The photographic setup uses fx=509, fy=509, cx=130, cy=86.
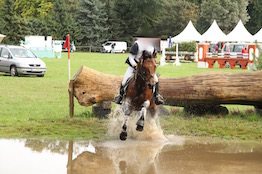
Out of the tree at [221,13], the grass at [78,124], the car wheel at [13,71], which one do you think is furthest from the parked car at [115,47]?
the grass at [78,124]

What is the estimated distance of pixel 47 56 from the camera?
5422cm

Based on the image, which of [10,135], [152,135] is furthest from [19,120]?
[152,135]

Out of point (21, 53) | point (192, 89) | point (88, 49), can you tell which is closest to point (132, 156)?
point (192, 89)

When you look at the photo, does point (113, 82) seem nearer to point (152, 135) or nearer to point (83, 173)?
point (152, 135)

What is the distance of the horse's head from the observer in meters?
9.56

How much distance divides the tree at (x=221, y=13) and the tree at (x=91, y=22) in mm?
17509

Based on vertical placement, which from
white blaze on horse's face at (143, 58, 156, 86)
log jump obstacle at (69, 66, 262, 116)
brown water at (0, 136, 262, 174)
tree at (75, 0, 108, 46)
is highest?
tree at (75, 0, 108, 46)

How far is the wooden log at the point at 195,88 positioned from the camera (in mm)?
12523

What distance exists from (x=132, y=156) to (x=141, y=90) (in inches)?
59.3

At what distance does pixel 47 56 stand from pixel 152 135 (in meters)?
44.3

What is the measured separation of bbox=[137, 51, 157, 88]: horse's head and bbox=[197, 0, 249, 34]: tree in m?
80.1

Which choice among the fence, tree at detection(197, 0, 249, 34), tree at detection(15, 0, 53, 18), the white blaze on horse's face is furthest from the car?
tree at detection(15, 0, 53, 18)

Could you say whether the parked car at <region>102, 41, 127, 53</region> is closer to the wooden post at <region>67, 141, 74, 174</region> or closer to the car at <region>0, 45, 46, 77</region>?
the car at <region>0, 45, 46, 77</region>

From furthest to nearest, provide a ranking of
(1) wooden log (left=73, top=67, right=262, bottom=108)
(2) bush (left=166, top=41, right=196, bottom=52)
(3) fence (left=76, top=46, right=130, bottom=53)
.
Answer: (3) fence (left=76, top=46, right=130, bottom=53) → (2) bush (left=166, top=41, right=196, bottom=52) → (1) wooden log (left=73, top=67, right=262, bottom=108)
